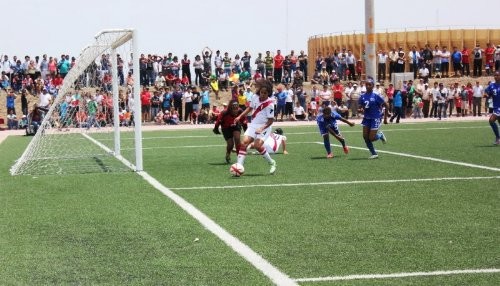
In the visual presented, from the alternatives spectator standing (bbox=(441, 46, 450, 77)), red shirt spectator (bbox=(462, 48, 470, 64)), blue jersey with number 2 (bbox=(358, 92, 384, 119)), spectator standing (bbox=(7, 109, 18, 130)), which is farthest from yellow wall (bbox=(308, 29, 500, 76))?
blue jersey with number 2 (bbox=(358, 92, 384, 119))

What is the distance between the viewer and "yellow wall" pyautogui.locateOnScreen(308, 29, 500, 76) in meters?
58.3

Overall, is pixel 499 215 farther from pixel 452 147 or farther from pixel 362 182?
pixel 452 147

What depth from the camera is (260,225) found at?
1006cm

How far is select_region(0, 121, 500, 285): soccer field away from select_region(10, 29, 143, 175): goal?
1538 millimetres

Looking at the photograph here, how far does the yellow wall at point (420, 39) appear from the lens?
58344mm

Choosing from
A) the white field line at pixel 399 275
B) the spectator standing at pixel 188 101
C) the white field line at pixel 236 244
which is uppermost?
the spectator standing at pixel 188 101

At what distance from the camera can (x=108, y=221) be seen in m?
10.7

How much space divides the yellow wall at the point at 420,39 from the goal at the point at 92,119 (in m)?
31.6

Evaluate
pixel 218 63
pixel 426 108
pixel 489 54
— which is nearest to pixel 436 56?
pixel 489 54

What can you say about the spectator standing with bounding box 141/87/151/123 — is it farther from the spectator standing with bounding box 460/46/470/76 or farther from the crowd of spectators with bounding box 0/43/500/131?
the spectator standing with bounding box 460/46/470/76

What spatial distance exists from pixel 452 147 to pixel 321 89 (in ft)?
91.8

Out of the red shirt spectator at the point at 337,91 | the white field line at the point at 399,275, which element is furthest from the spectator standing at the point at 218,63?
the white field line at the point at 399,275

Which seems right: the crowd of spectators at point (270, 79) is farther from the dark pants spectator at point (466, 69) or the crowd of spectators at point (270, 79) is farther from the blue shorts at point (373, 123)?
the blue shorts at point (373, 123)

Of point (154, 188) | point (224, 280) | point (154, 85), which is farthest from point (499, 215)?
point (154, 85)
